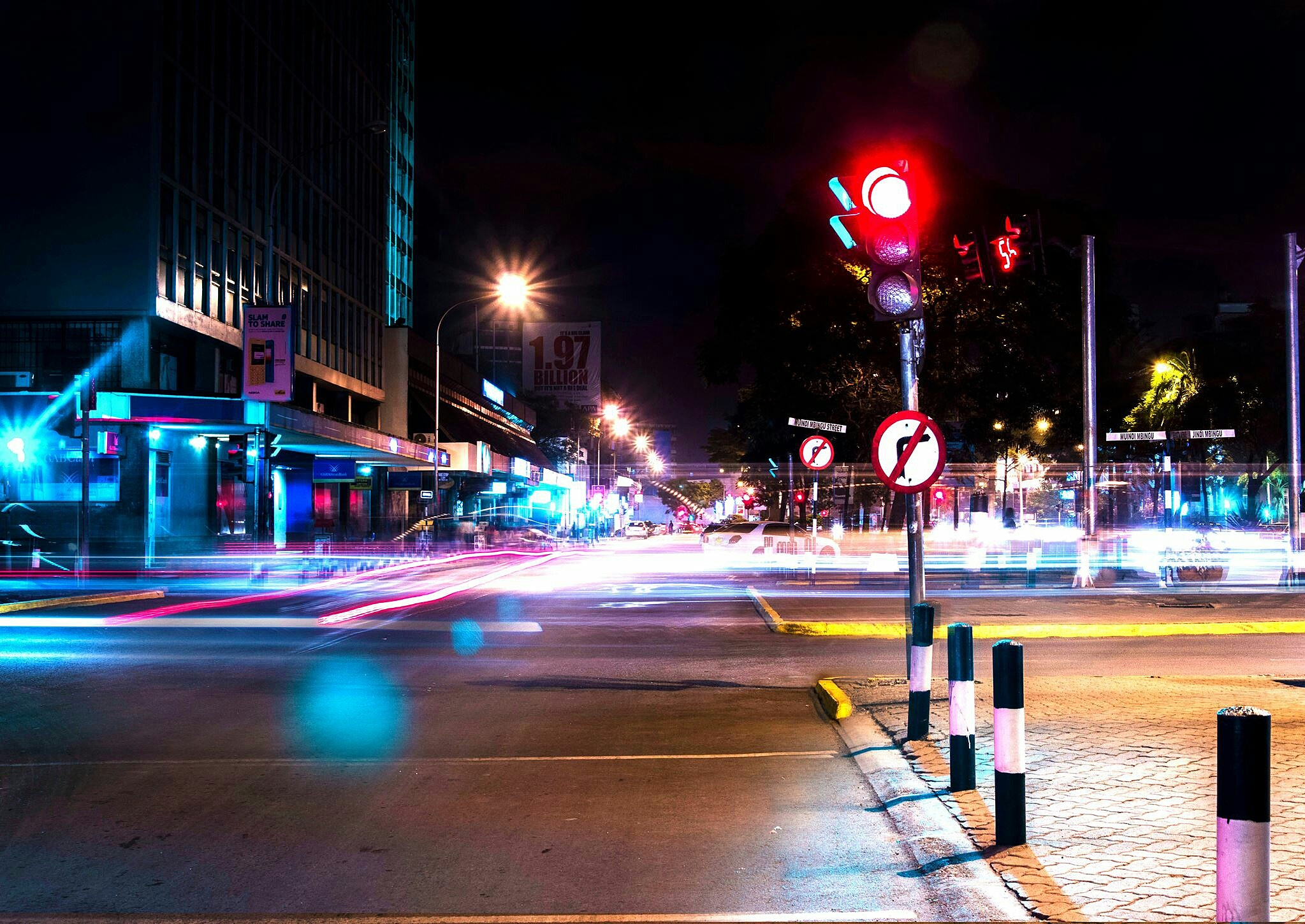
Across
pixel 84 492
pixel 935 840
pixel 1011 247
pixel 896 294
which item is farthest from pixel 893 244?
pixel 84 492

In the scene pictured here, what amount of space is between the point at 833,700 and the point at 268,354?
24860 mm

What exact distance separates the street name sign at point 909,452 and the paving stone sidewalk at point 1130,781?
5.68 feet

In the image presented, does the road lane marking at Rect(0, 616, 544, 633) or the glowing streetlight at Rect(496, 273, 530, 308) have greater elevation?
the glowing streetlight at Rect(496, 273, 530, 308)

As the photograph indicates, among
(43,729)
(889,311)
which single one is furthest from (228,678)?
(889,311)

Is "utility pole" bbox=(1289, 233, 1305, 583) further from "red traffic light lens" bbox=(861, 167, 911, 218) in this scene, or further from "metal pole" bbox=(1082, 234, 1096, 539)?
"red traffic light lens" bbox=(861, 167, 911, 218)

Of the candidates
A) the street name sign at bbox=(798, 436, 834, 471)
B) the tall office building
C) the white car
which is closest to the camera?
the street name sign at bbox=(798, 436, 834, 471)

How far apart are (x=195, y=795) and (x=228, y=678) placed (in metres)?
4.99

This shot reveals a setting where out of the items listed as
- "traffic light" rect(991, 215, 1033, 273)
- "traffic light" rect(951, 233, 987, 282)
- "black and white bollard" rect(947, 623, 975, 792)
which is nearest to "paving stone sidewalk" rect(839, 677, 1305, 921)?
"black and white bollard" rect(947, 623, 975, 792)

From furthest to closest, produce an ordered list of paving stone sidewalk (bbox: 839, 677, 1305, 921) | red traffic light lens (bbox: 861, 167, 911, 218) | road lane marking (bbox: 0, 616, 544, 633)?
road lane marking (bbox: 0, 616, 544, 633)
red traffic light lens (bbox: 861, 167, 911, 218)
paving stone sidewalk (bbox: 839, 677, 1305, 921)

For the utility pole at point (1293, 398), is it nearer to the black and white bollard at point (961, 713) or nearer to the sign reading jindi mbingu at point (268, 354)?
Answer: the black and white bollard at point (961, 713)

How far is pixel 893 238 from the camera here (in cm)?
863

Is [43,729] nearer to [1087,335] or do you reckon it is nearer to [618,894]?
[618,894]

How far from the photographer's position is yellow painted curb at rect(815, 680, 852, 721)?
28.8 feet

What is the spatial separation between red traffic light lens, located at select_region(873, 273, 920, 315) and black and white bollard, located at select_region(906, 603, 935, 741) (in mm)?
2266
